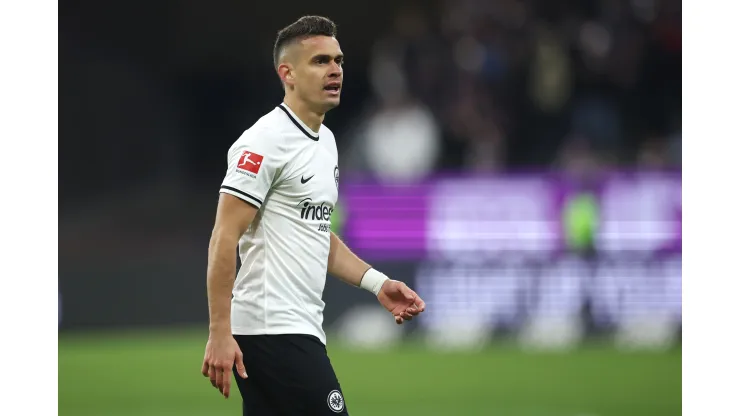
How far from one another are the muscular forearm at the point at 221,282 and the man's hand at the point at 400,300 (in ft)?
2.76

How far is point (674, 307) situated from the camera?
11820 mm

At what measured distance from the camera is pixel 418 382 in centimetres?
958

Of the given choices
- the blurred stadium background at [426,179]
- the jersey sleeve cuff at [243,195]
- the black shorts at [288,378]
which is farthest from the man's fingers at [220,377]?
the blurred stadium background at [426,179]

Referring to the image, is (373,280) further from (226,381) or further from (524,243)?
(524,243)

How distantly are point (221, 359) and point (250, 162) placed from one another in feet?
2.42

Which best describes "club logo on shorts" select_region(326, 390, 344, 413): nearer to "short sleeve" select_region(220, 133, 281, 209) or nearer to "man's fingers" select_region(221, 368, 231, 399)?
"man's fingers" select_region(221, 368, 231, 399)

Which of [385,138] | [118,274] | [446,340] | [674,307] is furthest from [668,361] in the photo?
[118,274]

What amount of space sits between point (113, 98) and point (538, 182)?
5.09 metres

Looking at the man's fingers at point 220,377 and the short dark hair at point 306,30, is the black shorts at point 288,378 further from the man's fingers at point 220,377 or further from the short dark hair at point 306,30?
the short dark hair at point 306,30

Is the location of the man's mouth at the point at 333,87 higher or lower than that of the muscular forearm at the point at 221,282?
higher

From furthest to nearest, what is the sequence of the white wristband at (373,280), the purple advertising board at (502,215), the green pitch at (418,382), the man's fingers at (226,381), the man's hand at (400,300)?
the purple advertising board at (502,215), the green pitch at (418,382), the white wristband at (373,280), the man's hand at (400,300), the man's fingers at (226,381)

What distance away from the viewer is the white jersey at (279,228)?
14.3ft

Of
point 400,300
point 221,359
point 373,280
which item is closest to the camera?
point 221,359

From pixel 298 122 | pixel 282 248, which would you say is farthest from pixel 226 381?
pixel 298 122
